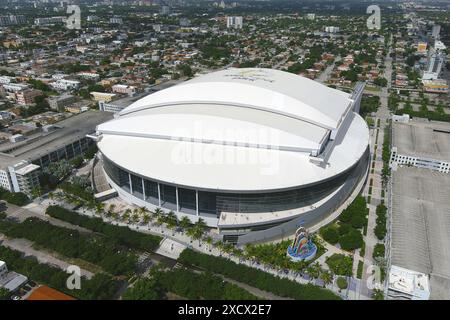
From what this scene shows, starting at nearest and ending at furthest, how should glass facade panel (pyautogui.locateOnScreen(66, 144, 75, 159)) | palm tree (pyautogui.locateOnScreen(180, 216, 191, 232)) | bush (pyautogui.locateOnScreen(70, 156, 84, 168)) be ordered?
palm tree (pyautogui.locateOnScreen(180, 216, 191, 232)) → bush (pyautogui.locateOnScreen(70, 156, 84, 168)) → glass facade panel (pyautogui.locateOnScreen(66, 144, 75, 159))

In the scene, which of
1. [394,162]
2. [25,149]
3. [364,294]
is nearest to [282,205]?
[364,294]

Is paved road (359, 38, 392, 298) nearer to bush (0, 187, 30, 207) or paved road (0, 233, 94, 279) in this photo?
paved road (0, 233, 94, 279)

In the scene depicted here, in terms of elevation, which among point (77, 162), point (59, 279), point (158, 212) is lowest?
point (59, 279)

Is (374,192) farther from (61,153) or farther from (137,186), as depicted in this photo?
(61,153)

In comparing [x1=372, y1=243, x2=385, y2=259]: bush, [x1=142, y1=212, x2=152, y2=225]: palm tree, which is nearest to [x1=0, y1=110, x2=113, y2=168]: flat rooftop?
[x1=142, y1=212, x2=152, y2=225]: palm tree

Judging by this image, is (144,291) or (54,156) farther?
(54,156)

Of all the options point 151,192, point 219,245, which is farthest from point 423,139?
point 151,192
